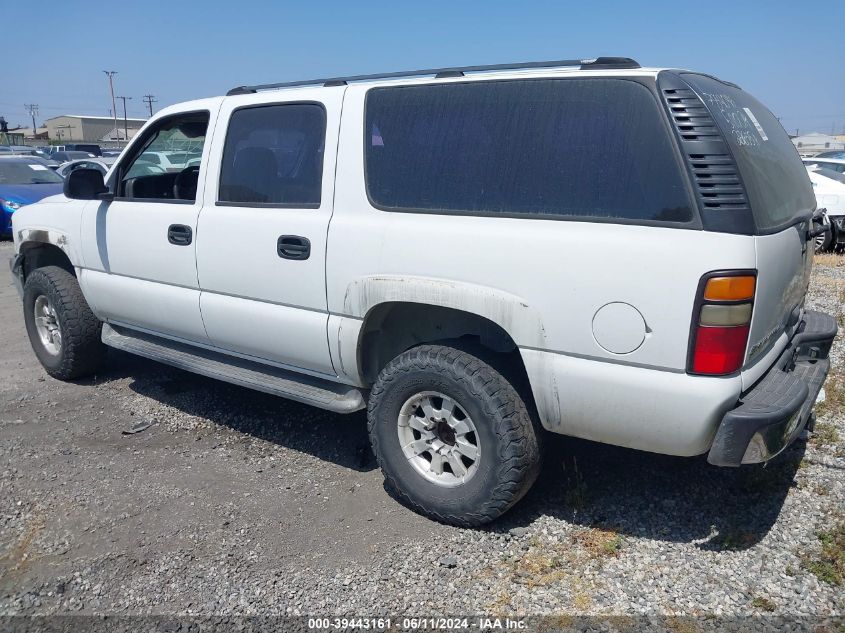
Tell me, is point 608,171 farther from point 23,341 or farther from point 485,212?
point 23,341

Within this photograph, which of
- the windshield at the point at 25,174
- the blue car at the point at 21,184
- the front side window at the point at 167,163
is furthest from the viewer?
the windshield at the point at 25,174

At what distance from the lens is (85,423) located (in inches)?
191

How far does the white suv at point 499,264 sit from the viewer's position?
109 inches

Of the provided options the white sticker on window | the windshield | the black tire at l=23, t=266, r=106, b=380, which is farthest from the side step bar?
the windshield

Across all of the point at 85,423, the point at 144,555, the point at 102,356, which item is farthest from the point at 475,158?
the point at 102,356

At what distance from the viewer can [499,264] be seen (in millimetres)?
3096

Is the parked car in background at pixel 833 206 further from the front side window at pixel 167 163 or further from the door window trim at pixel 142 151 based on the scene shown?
the door window trim at pixel 142 151

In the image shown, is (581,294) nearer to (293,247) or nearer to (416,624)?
(416,624)

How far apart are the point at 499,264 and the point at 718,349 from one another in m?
0.92

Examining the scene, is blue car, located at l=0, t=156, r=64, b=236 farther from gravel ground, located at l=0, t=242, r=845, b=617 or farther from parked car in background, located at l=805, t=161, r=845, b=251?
parked car in background, located at l=805, t=161, r=845, b=251

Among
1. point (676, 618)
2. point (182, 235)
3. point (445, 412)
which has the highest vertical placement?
point (182, 235)

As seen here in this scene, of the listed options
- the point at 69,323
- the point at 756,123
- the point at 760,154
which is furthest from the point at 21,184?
the point at 760,154

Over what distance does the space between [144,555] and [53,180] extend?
13.0m

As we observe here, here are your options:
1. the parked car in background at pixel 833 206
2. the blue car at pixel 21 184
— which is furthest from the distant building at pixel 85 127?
the parked car in background at pixel 833 206
